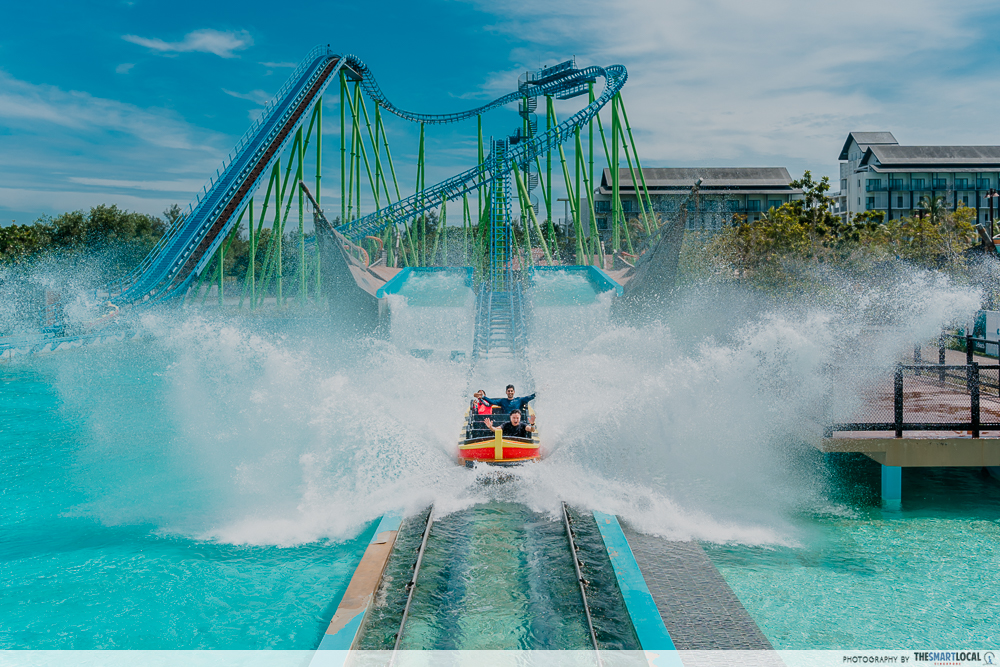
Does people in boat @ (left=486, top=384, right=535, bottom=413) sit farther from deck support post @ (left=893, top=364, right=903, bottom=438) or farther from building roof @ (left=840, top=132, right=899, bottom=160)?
building roof @ (left=840, top=132, right=899, bottom=160)

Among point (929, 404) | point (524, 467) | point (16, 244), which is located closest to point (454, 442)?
point (524, 467)

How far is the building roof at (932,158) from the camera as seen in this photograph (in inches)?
2031

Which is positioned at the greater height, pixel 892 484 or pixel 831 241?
pixel 831 241

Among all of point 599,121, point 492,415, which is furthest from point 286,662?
point 599,121

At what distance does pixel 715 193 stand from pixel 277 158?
40.5 meters

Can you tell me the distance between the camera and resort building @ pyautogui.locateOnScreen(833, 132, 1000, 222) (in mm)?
51625

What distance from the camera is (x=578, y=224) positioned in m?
25.4

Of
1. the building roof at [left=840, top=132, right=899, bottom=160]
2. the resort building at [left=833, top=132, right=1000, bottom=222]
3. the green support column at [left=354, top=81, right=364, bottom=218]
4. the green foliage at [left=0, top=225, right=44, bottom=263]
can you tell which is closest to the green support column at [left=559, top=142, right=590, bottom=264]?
the green support column at [left=354, top=81, right=364, bottom=218]

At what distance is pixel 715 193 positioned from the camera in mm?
54406

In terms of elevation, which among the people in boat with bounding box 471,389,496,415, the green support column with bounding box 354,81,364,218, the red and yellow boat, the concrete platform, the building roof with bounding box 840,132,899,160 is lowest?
the concrete platform

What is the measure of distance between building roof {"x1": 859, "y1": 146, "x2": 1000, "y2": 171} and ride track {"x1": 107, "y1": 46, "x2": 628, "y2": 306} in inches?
1411

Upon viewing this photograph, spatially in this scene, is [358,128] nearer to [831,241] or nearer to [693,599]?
[831,241]

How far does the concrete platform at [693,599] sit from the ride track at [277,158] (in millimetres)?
17598

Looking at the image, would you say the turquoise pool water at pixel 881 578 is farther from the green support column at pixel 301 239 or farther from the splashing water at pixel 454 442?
the green support column at pixel 301 239
